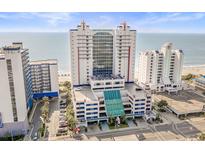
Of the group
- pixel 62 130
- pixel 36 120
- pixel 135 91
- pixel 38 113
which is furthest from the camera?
pixel 38 113

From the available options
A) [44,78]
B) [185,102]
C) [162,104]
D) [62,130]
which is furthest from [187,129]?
[44,78]

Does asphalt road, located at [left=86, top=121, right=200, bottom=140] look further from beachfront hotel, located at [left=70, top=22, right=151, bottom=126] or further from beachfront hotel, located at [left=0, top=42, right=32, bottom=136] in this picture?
beachfront hotel, located at [left=0, top=42, right=32, bottom=136]

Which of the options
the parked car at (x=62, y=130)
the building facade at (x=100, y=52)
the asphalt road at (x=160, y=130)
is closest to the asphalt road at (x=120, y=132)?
the asphalt road at (x=160, y=130)

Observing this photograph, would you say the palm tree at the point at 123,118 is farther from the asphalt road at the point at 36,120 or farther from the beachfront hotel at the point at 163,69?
the beachfront hotel at the point at 163,69

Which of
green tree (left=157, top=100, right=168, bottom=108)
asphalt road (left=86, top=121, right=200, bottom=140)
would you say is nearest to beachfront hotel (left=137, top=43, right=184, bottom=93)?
green tree (left=157, top=100, right=168, bottom=108)

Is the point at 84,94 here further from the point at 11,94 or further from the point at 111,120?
the point at 11,94
